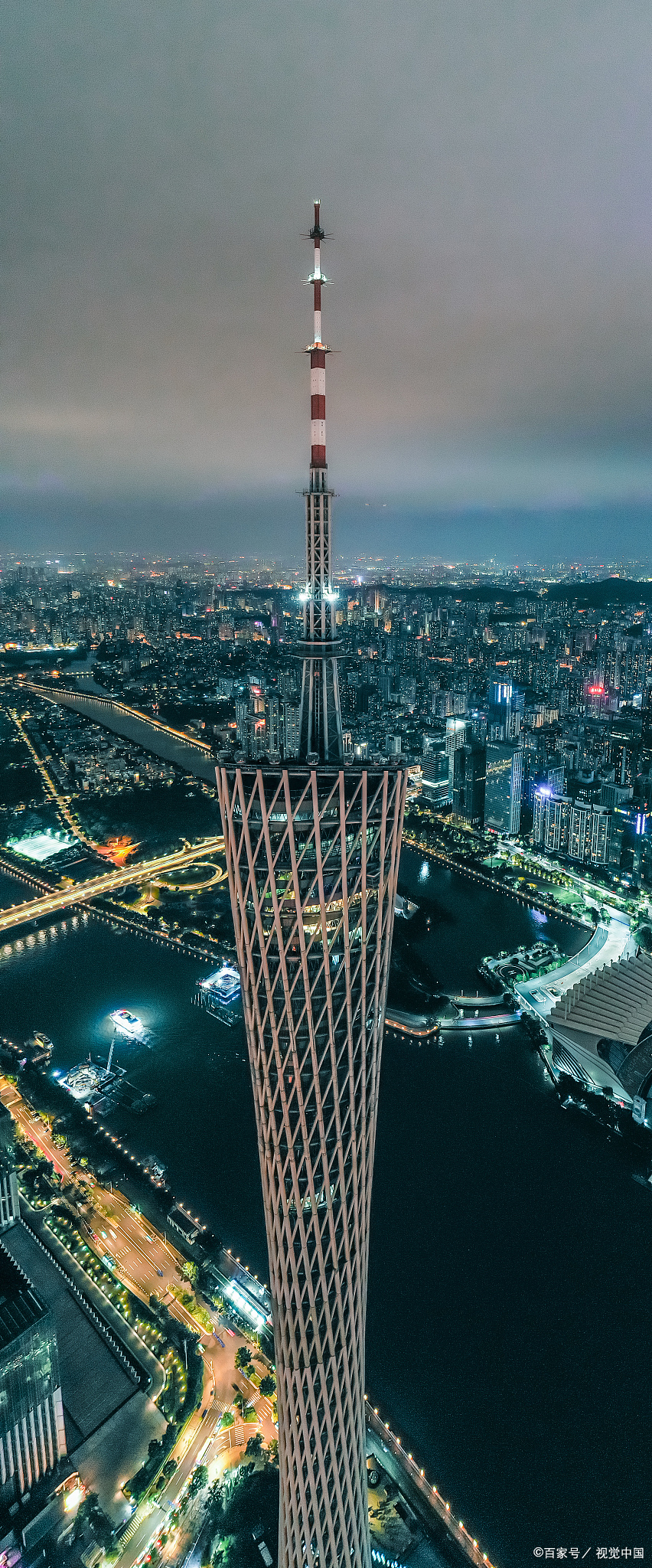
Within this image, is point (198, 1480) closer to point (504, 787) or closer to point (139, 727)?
point (504, 787)

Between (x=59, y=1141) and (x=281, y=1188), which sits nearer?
(x=281, y=1188)

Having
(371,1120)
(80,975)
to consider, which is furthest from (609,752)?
(371,1120)

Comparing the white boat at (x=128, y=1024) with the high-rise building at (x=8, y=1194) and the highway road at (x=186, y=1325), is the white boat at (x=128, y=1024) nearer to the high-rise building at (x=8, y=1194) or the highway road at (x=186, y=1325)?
the highway road at (x=186, y=1325)

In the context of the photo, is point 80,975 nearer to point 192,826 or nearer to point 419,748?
point 192,826

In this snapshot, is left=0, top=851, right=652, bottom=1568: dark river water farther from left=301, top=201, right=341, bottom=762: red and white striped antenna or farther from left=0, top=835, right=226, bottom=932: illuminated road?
left=301, top=201, right=341, bottom=762: red and white striped antenna

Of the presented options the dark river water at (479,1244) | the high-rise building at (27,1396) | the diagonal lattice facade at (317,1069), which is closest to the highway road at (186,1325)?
the dark river water at (479,1244)
